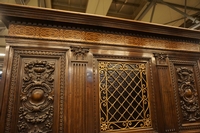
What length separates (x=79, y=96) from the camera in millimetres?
1285

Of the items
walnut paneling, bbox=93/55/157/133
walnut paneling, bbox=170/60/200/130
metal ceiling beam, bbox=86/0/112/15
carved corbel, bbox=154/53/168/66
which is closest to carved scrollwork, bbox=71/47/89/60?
walnut paneling, bbox=93/55/157/133

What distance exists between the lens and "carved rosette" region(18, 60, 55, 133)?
1147 millimetres

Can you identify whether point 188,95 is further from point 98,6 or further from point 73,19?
point 98,6

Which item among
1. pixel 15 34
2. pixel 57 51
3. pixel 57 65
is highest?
pixel 15 34

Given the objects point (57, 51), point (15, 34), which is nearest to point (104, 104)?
point (57, 51)

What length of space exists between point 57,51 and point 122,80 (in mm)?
791

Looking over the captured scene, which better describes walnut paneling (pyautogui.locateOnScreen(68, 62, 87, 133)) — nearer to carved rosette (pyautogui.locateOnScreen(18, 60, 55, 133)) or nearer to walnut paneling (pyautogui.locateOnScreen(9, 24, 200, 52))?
carved rosette (pyautogui.locateOnScreen(18, 60, 55, 133))

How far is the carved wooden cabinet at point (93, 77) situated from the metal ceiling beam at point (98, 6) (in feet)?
4.35

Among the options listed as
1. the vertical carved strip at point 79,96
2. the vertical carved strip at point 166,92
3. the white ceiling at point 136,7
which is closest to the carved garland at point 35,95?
the vertical carved strip at point 79,96

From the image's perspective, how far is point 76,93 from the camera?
1.29 m

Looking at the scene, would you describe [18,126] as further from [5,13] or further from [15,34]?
[5,13]

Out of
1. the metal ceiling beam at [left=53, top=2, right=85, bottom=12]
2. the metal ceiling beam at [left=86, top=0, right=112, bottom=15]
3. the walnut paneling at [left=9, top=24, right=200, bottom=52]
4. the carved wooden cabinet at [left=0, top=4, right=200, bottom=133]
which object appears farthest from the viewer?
the metal ceiling beam at [left=53, top=2, right=85, bottom=12]

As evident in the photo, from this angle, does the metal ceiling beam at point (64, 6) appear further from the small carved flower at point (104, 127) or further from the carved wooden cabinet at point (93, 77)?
Answer: the small carved flower at point (104, 127)

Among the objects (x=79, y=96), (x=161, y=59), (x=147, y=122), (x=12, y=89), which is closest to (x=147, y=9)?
(x=161, y=59)
